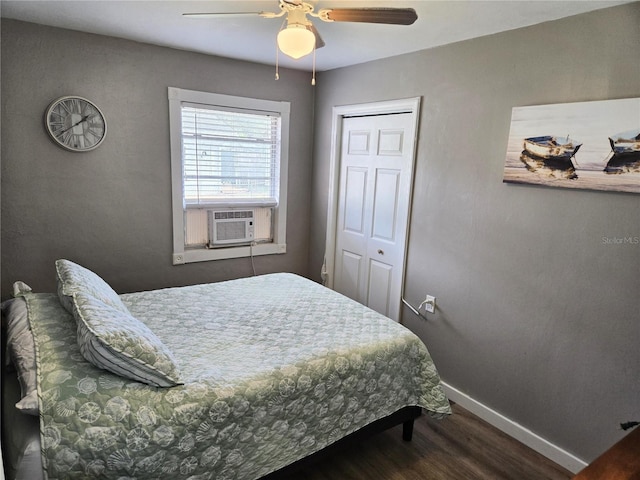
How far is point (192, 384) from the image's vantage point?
167cm

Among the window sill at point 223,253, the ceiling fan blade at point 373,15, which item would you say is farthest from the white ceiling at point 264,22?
the window sill at point 223,253

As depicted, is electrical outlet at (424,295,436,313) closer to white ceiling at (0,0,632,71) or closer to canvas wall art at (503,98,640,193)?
canvas wall art at (503,98,640,193)

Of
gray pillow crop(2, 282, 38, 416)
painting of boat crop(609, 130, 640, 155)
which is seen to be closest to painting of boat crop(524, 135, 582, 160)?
painting of boat crop(609, 130, 640, 155)

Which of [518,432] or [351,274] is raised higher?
[351,274]

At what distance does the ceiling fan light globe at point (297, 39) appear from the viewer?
5.61 feet

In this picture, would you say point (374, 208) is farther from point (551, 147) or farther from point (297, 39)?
point (297, 39)

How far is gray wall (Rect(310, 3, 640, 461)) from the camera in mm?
2047

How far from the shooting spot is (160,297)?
8.66 feet

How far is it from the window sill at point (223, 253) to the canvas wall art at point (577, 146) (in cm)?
225

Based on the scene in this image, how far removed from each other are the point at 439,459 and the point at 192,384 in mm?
1546

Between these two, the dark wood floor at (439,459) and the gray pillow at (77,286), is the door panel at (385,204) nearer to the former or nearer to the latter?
the dark wood floor at (439,459)

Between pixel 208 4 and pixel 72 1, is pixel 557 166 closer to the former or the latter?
pixel 208 4

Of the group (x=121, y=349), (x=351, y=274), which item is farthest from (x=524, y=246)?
(x=121, y=349)

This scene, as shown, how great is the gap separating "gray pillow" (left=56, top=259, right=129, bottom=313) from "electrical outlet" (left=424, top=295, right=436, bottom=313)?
2097 millimetres
